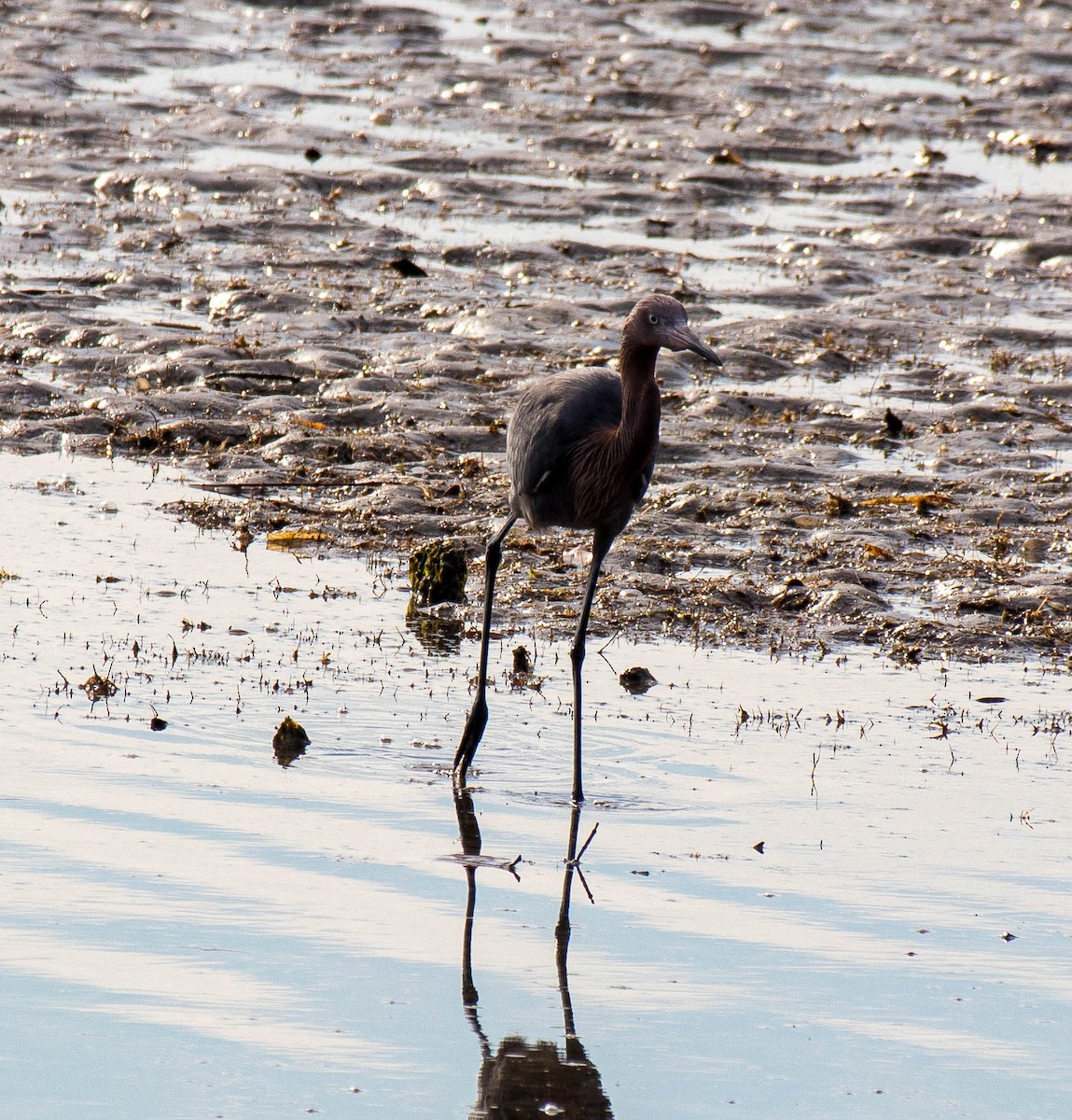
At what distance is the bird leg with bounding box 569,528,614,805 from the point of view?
619cm

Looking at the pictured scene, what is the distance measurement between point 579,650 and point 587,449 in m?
0.68

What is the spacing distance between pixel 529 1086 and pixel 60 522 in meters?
4.84

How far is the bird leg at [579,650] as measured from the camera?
244 inches

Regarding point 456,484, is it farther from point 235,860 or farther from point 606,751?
point 235,860

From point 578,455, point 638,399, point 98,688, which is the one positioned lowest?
point 98,688

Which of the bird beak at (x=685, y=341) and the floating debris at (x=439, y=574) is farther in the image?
the floating debris at (x=439, y=574)

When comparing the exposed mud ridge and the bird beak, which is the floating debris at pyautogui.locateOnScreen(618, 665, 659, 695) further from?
the bird beak

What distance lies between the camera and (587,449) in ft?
21.2

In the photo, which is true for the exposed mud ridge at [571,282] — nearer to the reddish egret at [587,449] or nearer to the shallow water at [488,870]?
the shallow water at [488,870]

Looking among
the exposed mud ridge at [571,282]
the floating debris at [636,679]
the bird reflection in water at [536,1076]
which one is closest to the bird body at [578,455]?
the floating debris at [636,679]

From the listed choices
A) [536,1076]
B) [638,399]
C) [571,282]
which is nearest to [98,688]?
[638,399]

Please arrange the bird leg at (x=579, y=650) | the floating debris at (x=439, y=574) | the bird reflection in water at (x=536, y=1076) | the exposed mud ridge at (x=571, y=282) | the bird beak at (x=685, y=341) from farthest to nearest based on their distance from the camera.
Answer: the exposed mud ridge at (x=571, y=282) → the floating debris at (x=439, y=574) → the bird leg at (x=579, y=650) → the bird beak at (x=685, y=341) → the bird reflection in water at (x=536, y=1076)

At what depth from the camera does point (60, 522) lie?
28.0 feet

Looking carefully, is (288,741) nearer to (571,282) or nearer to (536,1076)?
(536,1076)
